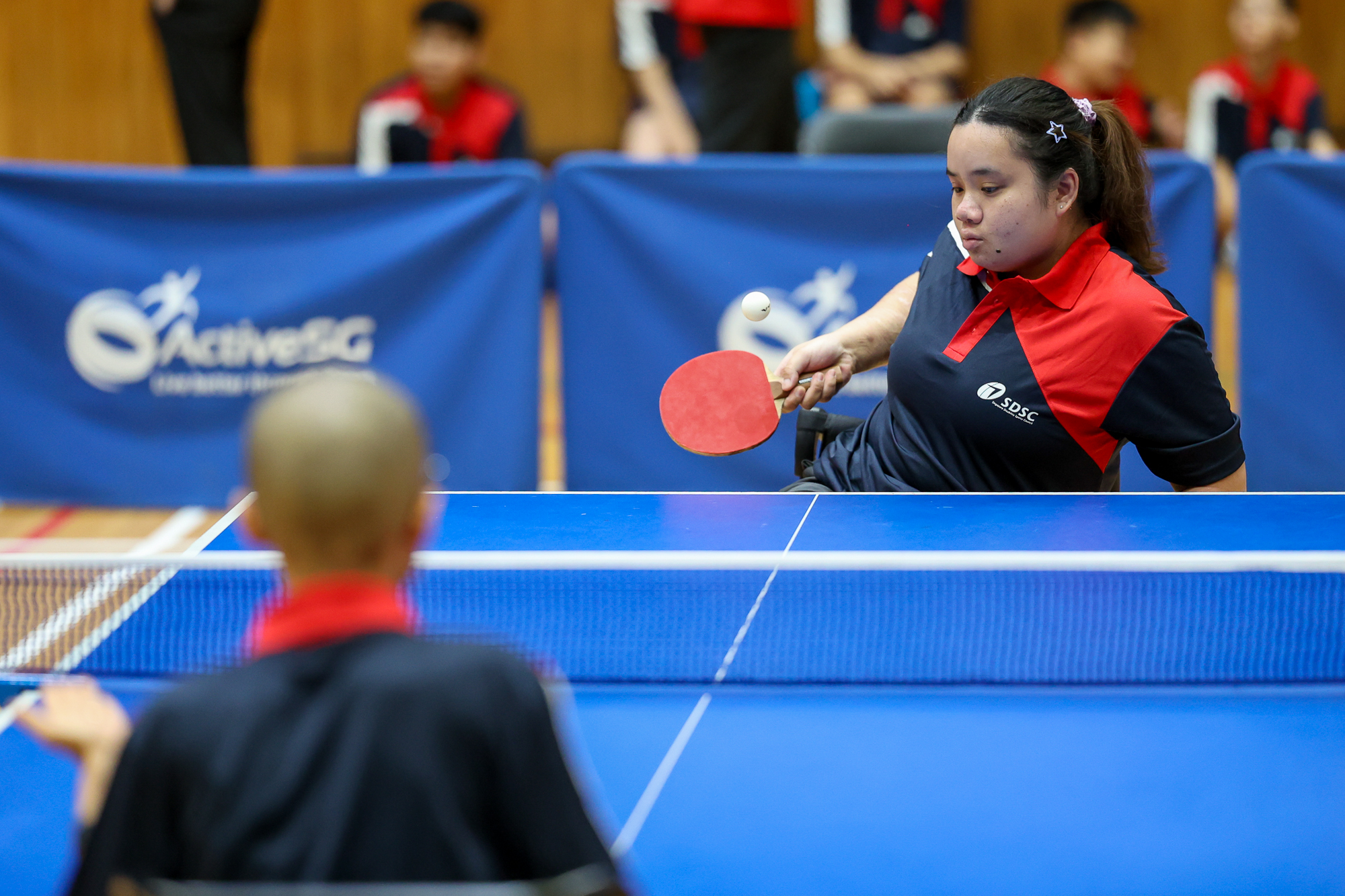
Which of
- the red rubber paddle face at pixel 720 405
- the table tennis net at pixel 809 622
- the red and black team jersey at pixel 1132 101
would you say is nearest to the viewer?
the table tennis net at pixel 809 622

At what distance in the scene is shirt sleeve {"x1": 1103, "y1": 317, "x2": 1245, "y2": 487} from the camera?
2.56m

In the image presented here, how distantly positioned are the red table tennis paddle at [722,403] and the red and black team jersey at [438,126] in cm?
404

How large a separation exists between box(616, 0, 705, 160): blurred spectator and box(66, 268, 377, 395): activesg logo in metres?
1.90

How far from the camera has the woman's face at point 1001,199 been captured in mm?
2551

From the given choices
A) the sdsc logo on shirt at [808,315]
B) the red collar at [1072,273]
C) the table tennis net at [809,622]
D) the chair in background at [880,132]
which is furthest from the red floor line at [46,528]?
the red collar at [1072,273]

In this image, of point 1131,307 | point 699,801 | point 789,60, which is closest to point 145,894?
point 699,801

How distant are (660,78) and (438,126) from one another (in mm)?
1080

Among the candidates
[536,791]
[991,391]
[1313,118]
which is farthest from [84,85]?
[536,791]

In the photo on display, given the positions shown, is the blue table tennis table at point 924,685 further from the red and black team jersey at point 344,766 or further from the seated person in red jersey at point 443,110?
the seated person in red jersey at point 443,110

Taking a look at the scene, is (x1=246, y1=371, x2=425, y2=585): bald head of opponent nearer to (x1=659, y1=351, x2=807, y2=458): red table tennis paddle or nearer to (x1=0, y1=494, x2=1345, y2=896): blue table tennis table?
Result: (x1=0, y1=494, x2=1345, y2=896): blue table tennis table

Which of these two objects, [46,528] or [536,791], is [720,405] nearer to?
[536,791]

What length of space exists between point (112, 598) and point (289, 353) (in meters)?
2.38

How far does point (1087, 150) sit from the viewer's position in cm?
262

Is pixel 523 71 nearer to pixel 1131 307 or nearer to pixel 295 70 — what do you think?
pixel 295 70
